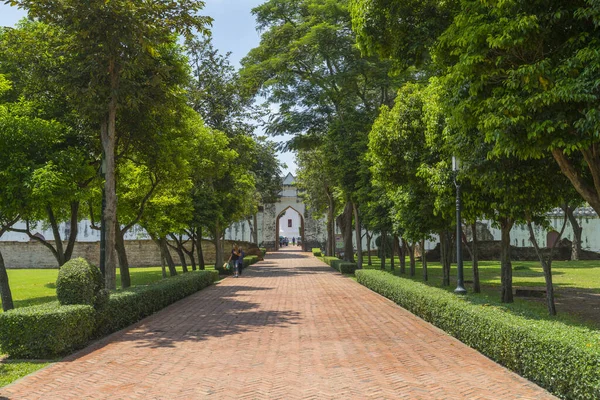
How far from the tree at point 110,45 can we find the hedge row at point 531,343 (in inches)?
363

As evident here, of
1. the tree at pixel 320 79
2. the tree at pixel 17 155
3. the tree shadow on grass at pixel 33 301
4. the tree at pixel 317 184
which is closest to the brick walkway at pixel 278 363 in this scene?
the tree at pixel 17 155

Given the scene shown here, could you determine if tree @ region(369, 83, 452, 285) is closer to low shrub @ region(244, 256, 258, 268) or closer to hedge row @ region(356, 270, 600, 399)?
hedge row @ region(356, 270, 600, 399)

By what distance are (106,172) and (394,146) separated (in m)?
8.16

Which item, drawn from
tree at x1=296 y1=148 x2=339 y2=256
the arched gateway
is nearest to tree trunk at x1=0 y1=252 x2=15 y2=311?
tree at x1=296 y1=148 x2=339 y2=256

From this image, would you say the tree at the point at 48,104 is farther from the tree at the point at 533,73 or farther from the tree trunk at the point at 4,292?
the tree at the point at 533,73

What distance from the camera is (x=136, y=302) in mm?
12227

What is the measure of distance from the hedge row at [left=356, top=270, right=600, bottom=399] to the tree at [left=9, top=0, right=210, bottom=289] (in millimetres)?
9216

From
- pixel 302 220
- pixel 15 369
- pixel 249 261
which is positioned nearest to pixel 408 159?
pixel 15 369

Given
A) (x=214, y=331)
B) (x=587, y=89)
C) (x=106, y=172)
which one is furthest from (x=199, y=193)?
(x=587, y=89)

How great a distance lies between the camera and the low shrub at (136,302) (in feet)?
34.4

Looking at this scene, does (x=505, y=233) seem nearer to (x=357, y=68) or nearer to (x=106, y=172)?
(x=106, y=172)

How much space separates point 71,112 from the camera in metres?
16.4

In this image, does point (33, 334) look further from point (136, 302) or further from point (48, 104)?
point (48, 104)

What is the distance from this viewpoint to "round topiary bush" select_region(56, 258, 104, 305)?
960cm
